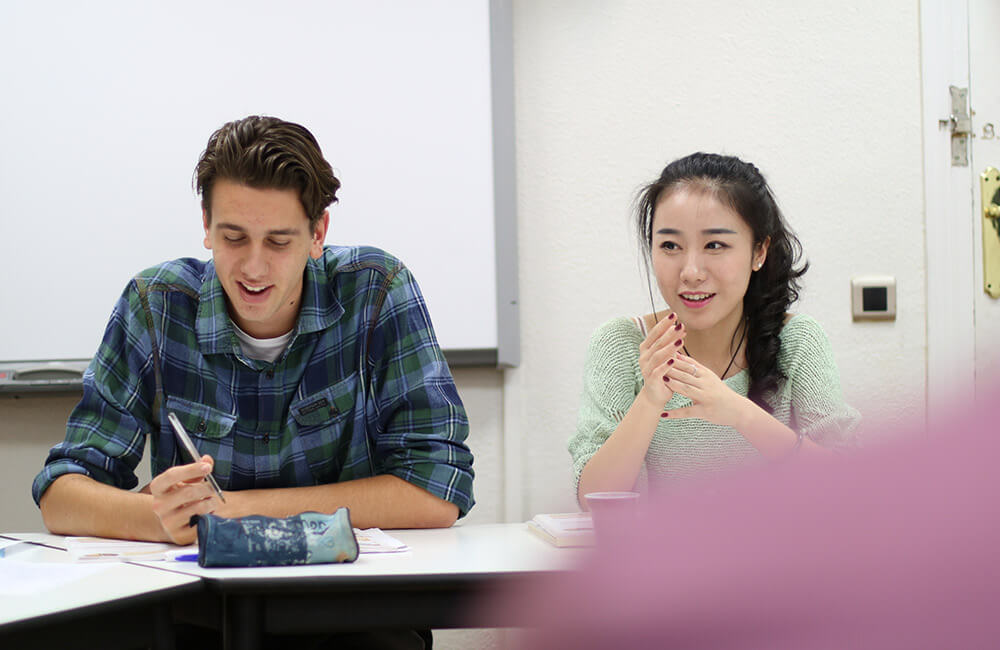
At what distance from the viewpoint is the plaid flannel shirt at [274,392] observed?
1549 millimetres

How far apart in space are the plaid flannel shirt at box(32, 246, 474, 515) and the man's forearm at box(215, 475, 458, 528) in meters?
0.07

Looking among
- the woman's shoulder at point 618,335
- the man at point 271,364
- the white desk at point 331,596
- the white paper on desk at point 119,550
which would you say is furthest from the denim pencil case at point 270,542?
the woman's shoulder at point 618,335

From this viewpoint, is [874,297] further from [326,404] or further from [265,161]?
[265,161]

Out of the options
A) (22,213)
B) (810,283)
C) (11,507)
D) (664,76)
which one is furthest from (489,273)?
(11,507)

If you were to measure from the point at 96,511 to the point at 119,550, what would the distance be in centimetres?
17

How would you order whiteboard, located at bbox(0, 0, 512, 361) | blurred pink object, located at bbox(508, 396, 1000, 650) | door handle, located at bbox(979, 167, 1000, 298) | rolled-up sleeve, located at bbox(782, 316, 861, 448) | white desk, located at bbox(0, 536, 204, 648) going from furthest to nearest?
1. door handle, located at bbox(979, 167, 1000, 298)
2. whiteboard, located at bbox(0, 0, 512, 361)
3. rolled-up sleeve, located at bbox(782, 316, 861, 448)
4. white desk, located at bbox(0, 536, 204, 648)
5. blurred pink object, located at bbox(508, 396, 1000, 650)

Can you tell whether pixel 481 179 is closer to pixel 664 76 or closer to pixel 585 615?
pixel 664 76

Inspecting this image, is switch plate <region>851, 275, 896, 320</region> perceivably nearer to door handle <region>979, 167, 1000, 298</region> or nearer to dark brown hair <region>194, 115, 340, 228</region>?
door handle <region>979, 167, 1000, 298</region>

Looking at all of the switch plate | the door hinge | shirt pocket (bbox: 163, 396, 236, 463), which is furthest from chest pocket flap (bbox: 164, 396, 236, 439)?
the door hinge

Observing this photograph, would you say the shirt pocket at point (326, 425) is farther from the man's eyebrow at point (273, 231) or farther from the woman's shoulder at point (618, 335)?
the woman's shoulder at point (618, 335)

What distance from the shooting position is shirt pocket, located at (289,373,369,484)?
1581 mm

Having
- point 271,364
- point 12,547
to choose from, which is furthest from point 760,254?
point 12,547

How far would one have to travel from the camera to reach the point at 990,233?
2.36m

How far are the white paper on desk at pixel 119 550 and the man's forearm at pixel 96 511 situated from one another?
0.06 feet
